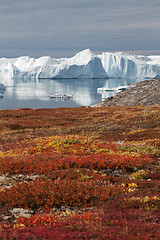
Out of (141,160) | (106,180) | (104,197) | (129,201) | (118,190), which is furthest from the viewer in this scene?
(141,160)

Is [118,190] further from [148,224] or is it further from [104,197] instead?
Result: [148,224]

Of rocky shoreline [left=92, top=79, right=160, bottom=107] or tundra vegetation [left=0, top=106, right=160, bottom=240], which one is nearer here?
tundra vegetation [left=0, top=106, right=160, bottom=240]

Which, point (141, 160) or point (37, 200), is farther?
point (141, 160)

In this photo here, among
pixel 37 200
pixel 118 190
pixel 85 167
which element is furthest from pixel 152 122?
pixel 37 200

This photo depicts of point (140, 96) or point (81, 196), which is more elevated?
point (140, 96)

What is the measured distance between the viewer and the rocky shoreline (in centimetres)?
6931

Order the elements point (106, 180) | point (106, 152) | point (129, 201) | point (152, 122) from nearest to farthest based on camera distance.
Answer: point (129, 201) → point (106, 180) → point (106, 152) → point (152, 122)

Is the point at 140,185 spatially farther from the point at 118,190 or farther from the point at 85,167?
the point at 85,167

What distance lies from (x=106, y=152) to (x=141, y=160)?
3.00m

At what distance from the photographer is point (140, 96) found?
73.8 meters

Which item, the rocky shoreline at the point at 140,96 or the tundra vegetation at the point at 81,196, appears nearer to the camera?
the tundra vegetation at the point at 81,196

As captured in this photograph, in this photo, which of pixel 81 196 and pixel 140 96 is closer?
pixel 81 196

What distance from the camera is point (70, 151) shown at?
17.5m

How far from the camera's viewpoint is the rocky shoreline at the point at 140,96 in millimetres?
69312
